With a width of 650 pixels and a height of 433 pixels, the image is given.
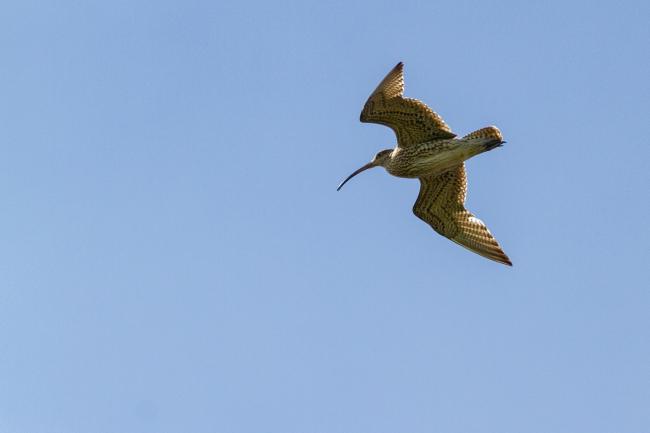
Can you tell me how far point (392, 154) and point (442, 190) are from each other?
1319 mm

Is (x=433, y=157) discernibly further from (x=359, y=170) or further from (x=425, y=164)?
(x=359, y=170)

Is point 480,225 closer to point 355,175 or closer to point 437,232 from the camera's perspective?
point 437,232

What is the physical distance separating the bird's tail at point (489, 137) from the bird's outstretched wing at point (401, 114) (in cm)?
70

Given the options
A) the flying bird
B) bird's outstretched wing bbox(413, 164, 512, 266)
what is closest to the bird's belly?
the flying bird

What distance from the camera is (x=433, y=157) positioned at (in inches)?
823

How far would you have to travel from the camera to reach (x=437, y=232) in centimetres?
2294

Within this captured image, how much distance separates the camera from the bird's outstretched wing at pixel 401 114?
799 inches

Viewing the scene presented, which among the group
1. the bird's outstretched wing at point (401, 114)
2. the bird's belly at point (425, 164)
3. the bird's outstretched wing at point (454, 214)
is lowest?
the bird's outstretched wing at point (454, 214)

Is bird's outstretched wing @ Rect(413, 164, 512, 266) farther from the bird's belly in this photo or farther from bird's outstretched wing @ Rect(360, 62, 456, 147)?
bird's outstretched wing @ Rect(360, 62, 456, 147)

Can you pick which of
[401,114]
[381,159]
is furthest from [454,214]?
[401,114]

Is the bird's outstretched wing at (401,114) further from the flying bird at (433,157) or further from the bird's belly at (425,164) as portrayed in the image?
the bird's belly at (425,164)

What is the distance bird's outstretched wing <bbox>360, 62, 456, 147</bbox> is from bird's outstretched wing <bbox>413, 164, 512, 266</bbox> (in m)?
1.24

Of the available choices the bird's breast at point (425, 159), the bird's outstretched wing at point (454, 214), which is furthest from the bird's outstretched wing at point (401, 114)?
the bird's outstretched wing at point (454, 214)

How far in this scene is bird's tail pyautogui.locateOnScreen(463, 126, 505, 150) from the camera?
66.3 feet
